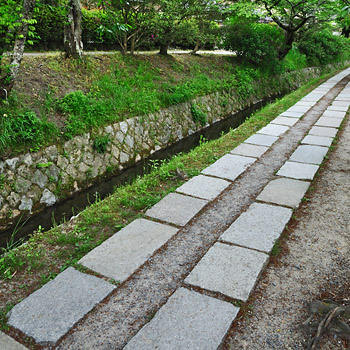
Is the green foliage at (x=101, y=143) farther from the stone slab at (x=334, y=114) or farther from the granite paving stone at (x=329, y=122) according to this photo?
the stone slab at (x=334, y=114)

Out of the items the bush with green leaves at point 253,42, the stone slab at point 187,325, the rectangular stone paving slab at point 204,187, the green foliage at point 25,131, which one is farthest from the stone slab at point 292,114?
the stone slab at point 187,325

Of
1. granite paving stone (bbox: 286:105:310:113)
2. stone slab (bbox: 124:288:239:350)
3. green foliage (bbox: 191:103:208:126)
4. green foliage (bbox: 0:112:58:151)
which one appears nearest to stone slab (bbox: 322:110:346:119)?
granite paving stone (bbox: 286:105:310:113)

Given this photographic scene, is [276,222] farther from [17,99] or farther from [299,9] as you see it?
[299,9]

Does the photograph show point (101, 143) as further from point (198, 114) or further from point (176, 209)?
point (198, 114)

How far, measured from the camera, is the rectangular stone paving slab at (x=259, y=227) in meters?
2.79

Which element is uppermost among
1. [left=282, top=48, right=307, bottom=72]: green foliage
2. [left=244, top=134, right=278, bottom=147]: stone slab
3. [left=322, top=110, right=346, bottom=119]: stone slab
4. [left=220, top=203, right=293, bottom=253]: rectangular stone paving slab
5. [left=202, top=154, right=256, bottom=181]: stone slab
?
[left=282, top=48, right=307, bottom=72]: green foliage

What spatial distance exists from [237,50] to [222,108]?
12.1ft

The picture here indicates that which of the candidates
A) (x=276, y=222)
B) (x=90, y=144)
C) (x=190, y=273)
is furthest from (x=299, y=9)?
(x=190, y=273)

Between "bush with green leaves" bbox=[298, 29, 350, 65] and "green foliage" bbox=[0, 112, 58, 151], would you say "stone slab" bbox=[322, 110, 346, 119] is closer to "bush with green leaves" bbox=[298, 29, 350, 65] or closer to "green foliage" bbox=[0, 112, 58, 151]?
"green foliage" bbox=[0, 112, 58, 151]

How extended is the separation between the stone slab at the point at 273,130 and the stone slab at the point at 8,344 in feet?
18.0

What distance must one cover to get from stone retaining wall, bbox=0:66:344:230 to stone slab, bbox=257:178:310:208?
314 centimetres

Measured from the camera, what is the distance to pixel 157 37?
9711 mm

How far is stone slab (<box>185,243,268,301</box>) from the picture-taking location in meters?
2.27

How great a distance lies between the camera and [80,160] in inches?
213
